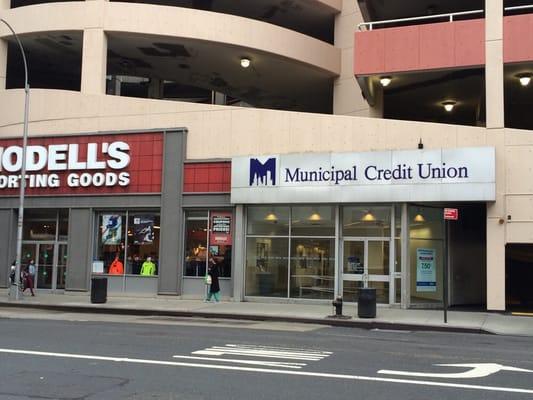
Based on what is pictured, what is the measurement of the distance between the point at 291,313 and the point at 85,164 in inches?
431

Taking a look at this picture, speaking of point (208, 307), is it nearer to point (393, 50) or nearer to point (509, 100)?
point (393, 50)

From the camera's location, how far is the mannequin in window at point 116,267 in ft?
80.3

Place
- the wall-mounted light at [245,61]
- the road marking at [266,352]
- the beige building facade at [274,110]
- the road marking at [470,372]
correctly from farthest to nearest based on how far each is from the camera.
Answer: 1. the wall-mounted light at [245,61]
2. the beige building facade at [274,110]
3. the road marking at [266,352]
4. the road marking at [470,372]

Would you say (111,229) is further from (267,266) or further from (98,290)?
(267,266)

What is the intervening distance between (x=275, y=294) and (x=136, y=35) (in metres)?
12.1

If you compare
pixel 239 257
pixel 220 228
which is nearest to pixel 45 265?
pixel 220 228

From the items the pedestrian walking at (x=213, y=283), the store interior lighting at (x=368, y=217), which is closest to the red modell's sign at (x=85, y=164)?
the pedestrian walking at (x=213, y=283)

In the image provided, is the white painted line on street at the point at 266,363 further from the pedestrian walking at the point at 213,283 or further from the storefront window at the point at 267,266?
the storefront window at the point at 267,266

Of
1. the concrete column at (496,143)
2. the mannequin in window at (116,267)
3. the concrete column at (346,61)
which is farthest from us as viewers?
the concrete column at (346,61)

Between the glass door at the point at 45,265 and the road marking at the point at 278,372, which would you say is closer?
the road marking at the point at 278,372

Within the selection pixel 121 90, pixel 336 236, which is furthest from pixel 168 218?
pixel 121 90

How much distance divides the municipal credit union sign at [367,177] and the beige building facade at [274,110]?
1.24 ft

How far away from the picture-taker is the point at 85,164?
974 inches

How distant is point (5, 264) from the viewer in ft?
84.1
